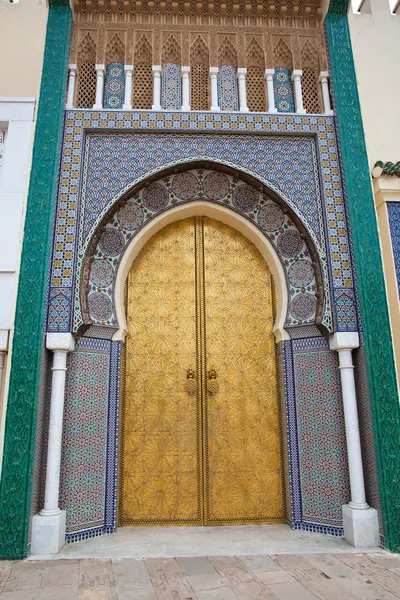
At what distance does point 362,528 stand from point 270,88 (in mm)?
3662

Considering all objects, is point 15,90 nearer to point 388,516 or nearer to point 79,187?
point 79,187

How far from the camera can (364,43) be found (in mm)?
4020

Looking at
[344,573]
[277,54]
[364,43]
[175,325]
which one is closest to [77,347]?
[175,325]

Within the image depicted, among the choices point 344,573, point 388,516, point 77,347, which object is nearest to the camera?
point 344,573

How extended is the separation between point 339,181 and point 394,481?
2.37 meters

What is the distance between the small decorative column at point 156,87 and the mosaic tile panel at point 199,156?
0.13 meters

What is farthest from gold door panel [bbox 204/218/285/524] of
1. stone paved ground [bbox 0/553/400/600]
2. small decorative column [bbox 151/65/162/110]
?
small decorative column [bbox 151/65/162/110]

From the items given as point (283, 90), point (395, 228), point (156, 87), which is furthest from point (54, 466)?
point (283, 90)

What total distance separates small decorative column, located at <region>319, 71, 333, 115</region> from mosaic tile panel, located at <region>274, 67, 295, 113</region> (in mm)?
276

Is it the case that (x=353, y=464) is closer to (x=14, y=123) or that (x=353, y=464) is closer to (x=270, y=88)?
(x=270, y=88)

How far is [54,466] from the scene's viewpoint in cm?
312

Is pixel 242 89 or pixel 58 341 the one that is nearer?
pixel 58 341

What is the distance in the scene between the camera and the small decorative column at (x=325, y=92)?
3959 mm

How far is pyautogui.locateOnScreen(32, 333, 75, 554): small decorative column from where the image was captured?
116 inches
